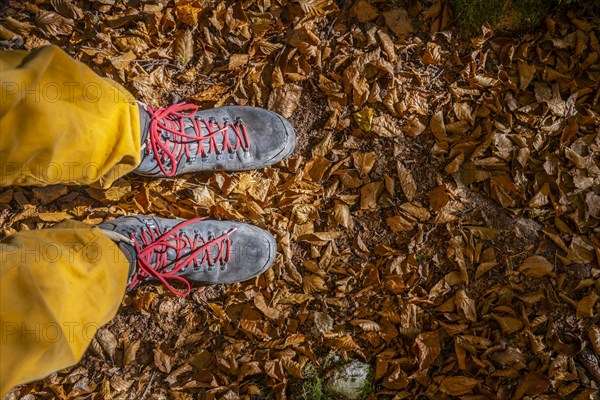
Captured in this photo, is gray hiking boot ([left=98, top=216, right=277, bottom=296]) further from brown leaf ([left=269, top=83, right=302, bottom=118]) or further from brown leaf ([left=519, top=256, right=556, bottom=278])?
brown leaf ([left=519, top=256, right=556, bottom=278])

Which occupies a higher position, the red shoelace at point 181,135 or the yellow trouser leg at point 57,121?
the yellow trouser leg at point 57,121

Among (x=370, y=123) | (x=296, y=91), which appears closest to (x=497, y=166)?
(x=370, y=123)

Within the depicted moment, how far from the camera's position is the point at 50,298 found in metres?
1.63

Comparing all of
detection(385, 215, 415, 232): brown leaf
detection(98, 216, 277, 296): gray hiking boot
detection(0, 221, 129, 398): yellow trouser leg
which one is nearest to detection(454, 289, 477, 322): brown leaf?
detection(385, 215, 415, 232): brown leaf

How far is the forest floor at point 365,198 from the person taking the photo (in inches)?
96.6

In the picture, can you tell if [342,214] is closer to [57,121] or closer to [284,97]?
[284,97]

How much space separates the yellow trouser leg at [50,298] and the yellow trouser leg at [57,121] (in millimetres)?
251

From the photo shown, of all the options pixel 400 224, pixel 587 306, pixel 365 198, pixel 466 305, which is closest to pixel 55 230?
pixel 365 198

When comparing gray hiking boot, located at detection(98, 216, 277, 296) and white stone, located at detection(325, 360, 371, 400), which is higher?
gray hiking boot, located at detection(98, 216, 277, 296)

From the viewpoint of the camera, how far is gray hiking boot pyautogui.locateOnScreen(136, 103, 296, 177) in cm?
244

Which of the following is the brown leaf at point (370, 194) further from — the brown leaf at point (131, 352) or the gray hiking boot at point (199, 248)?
the brown leaf at point (131, 352)

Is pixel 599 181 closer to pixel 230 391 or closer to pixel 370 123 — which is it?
pixel 370 123

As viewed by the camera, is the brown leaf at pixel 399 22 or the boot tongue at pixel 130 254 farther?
the brown leaf at pixel 399 22

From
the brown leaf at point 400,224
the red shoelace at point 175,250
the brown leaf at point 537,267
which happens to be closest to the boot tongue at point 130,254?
the red shoelace at point 175,250
